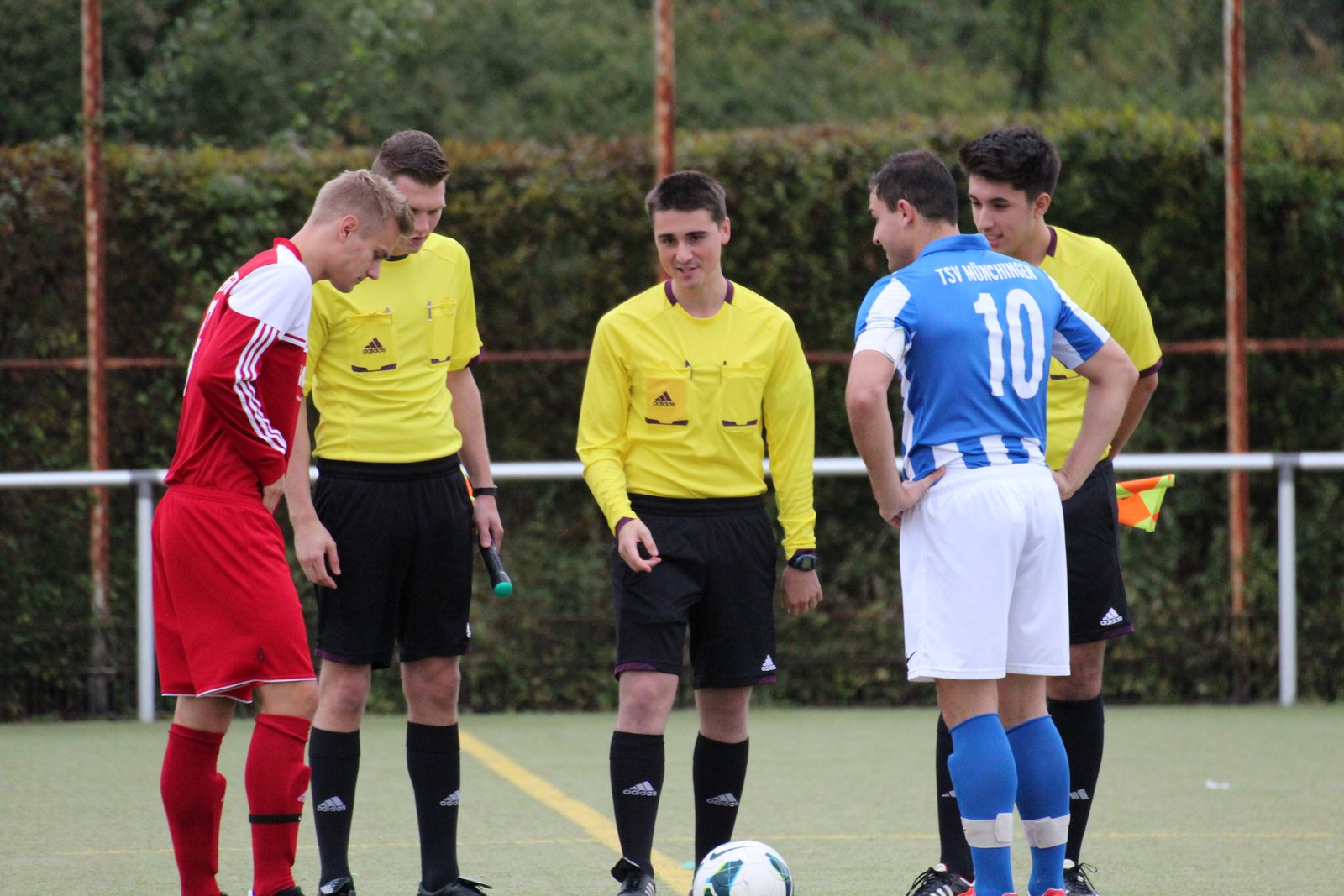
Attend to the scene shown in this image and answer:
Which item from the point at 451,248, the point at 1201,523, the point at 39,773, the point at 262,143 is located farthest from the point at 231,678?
the point at 262,143

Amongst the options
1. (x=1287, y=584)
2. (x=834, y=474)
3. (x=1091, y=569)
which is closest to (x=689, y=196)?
(x=1091, y=569)

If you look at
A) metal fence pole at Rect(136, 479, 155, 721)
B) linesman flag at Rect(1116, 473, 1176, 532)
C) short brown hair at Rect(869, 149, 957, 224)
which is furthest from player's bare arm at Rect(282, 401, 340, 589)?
metal fence pole at Rect(136, 479, 155, 721)

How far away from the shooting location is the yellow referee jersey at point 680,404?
4.51 meters

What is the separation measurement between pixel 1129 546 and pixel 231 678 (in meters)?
5.92

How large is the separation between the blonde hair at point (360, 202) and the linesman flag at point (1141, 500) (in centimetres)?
223

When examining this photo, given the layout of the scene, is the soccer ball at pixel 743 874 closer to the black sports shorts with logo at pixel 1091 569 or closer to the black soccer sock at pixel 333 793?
the black soccer sock at pixel 333 793

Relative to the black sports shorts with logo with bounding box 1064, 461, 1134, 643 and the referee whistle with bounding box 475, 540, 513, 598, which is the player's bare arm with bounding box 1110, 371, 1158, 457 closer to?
the black sports shorts with logo with bounding box 1064, 461, 1134, 643

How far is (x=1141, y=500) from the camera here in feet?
16.2

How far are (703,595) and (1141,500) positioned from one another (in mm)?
1359

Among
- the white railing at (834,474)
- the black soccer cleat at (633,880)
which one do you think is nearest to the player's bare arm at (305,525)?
the black soccer cleat at (633,880)

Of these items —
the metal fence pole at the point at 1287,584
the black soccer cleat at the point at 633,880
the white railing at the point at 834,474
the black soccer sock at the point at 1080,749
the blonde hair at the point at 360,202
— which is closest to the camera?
the blonde hair at the point at 360,202

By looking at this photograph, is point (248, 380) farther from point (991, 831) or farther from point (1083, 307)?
point (1083, 307)

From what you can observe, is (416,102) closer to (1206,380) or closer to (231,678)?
(1206,380)

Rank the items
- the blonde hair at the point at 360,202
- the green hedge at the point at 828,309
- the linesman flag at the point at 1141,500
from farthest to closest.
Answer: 1. the green hedge at the point at 828,309
2. the linesman flag at the point at 1141,500
3. the blonde hair at the point at 360,202
